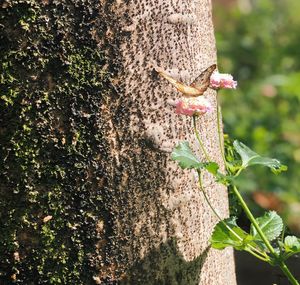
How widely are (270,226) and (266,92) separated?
3498 mm

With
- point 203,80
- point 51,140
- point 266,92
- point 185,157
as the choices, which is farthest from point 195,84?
point 266,92

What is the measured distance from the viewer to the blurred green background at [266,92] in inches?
167

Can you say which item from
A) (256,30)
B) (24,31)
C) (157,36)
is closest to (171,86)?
(157,36)

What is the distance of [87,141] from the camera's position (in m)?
1.63

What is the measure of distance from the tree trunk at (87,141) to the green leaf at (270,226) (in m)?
0.23

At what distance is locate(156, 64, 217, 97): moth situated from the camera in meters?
1.61

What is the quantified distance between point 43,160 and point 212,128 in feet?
1.51

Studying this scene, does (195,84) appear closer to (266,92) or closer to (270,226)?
(270,226)

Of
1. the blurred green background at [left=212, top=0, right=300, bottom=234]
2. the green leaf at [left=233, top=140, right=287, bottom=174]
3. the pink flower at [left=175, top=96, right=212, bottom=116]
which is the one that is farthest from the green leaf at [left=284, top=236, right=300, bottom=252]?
the blurred green background at [left=212, top=0, right=300, bottom=234]

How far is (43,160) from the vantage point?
1619 mm

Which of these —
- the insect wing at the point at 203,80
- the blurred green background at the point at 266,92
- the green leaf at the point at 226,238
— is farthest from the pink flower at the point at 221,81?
the blurred green background at the point at 266,92

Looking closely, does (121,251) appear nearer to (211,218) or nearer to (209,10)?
(211,218)

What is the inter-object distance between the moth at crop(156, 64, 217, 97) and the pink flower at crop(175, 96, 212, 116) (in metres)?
0.02

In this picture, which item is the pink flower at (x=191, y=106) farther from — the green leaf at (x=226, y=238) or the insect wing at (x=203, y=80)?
the green leaf at (x=226, y=238)
